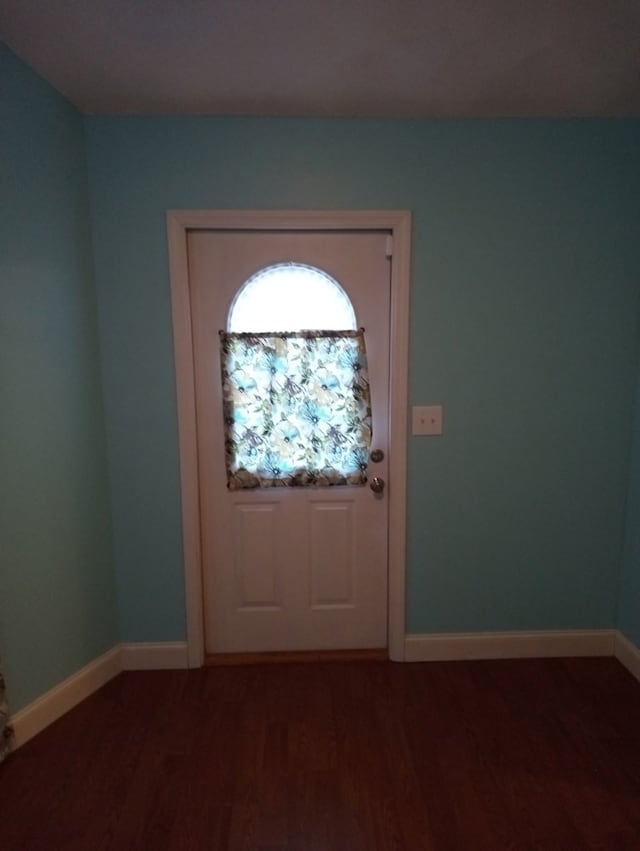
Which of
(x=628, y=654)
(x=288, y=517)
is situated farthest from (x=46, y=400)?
(x=628, y=654)

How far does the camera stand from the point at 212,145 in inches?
75.1

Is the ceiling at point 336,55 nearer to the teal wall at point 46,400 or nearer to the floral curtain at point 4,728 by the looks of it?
the teal wall at point 46,400

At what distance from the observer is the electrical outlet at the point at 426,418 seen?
6.83ft

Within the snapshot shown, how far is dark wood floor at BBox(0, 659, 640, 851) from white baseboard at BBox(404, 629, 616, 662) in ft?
0.16

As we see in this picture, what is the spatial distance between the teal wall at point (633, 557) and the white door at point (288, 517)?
1.10 meters

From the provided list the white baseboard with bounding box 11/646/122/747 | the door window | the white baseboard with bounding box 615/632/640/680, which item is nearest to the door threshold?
the white baseboard with bounding box 11/646/122/747

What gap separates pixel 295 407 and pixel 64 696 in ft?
4.91

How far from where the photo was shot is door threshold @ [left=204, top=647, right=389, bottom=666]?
224cm

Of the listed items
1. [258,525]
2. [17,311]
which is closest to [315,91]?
[17,311]

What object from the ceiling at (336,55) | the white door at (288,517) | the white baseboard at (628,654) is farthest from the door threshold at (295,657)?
the ceiling at (336,55)

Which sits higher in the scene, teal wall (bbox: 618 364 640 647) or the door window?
the door window

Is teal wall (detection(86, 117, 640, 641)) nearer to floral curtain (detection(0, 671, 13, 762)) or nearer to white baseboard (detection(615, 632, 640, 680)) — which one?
white baseboard (detection(615, 632, 640, 680))

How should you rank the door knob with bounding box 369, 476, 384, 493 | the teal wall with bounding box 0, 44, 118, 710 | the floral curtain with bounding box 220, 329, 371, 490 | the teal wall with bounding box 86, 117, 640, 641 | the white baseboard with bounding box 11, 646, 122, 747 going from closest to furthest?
the teal wall with bounding box 0, 44, 118, 710, the white baseboard with bounding box 11, 646, 122, 747, the teal wall with bounding box 86, 117, 640, 641, the floral curtain with bounding box 220, 329, 371, 490, the door knob with bounding box 369, 476, 384, 493

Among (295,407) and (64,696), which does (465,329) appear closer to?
(295,407)
